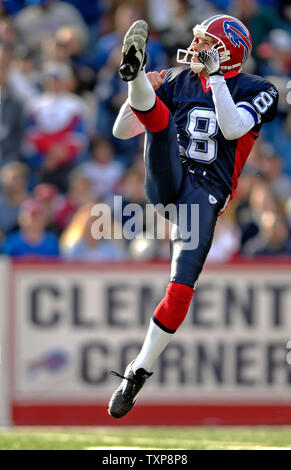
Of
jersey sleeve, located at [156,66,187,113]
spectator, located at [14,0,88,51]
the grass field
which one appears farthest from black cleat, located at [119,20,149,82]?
spectator, located at [14,0,88,51]

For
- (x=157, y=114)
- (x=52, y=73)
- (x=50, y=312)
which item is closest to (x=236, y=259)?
(x=50, y=312)

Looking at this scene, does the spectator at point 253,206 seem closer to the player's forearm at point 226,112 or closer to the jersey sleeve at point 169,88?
the jersey sleeve at point 169,88

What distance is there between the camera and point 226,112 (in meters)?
5.05

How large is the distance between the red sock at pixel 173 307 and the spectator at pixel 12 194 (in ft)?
13.6

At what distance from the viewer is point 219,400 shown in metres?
8.16

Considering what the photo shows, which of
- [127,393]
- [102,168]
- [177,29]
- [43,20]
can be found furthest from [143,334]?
[43,20]

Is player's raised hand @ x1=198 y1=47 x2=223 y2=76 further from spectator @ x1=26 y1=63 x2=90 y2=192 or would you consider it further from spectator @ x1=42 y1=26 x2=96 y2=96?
spectator @ x1=42 y1=26 x2=96 y2=96

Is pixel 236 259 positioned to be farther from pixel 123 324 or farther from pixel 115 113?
pixel 115 113

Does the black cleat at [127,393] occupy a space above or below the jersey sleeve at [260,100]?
below

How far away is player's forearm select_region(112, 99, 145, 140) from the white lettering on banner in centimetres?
292

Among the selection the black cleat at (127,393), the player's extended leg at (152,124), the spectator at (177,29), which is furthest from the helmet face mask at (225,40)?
the spectator at (177,29)

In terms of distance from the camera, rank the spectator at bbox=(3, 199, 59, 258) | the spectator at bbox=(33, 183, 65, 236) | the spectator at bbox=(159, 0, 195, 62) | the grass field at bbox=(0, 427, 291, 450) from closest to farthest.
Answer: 1. the grass field at bbox=(0, 427, 291, 450)
2. the spectator at bbox=(3, 199, 59, 258)
3. the spectator at bbox=(33, 183, 65, 236)
4. the spectator at bbox=(159, 0, 195, 62)

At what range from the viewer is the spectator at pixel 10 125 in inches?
379

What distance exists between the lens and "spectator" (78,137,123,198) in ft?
31.8
